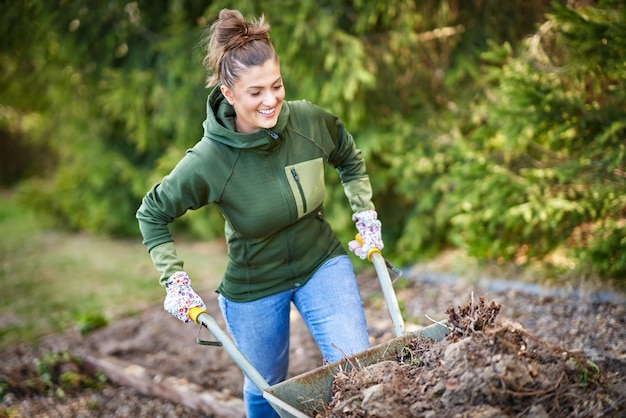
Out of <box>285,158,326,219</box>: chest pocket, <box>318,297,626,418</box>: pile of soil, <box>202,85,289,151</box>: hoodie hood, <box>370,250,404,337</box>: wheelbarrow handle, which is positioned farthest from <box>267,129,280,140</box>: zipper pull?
<box>318,297,626,418</box>: pile of soil

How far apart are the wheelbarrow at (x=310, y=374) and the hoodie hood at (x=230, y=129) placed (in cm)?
72

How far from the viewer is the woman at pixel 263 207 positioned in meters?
2.30

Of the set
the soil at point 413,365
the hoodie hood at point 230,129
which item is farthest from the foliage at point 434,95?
the hoodie hood at point 230,129

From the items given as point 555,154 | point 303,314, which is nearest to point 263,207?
point 303,314

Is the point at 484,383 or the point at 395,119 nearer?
the point at 484,383

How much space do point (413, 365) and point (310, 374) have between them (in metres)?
0.38

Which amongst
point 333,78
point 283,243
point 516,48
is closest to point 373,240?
point 283,243

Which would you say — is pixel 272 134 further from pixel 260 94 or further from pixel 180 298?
pixel 180 298

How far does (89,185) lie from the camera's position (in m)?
8.27

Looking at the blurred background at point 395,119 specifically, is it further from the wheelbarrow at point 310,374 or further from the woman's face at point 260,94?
the wheelbarrow at point 310,374

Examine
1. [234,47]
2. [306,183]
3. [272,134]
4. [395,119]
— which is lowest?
[395,119]

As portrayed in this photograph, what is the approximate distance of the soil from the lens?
1.75 meters

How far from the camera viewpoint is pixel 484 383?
1710 millimetres

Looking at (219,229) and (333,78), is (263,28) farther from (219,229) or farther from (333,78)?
(219,229)
